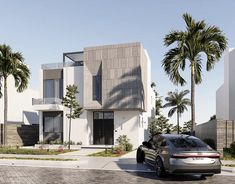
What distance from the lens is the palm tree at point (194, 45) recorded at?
62.5 ft

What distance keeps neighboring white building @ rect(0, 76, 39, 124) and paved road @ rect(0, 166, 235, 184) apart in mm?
30577

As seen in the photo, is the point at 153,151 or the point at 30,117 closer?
the point at 153,151

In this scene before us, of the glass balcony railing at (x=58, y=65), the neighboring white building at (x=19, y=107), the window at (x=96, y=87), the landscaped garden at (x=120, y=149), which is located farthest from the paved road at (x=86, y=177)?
the neighboring white building at (x=19, y=107)

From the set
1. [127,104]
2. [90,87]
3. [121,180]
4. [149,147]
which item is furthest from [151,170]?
[90,87]

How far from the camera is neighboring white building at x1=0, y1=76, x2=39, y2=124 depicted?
42438 millimetres

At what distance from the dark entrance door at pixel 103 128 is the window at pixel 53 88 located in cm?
430

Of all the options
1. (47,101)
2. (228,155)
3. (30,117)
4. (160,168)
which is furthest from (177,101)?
(160,168)

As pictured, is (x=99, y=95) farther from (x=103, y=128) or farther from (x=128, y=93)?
(x=103, y=128)

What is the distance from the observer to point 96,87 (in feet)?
93.2

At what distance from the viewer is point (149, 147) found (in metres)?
12.8

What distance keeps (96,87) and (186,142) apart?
18.0 metres

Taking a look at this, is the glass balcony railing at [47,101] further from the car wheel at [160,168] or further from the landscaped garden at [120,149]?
the car wheel at [160,168]

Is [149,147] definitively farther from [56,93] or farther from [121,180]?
[56,93]

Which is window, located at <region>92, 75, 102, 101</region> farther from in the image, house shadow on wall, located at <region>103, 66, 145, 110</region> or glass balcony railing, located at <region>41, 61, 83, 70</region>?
glass balcony railing, located at <region>41, 61, 83, 70</region>
